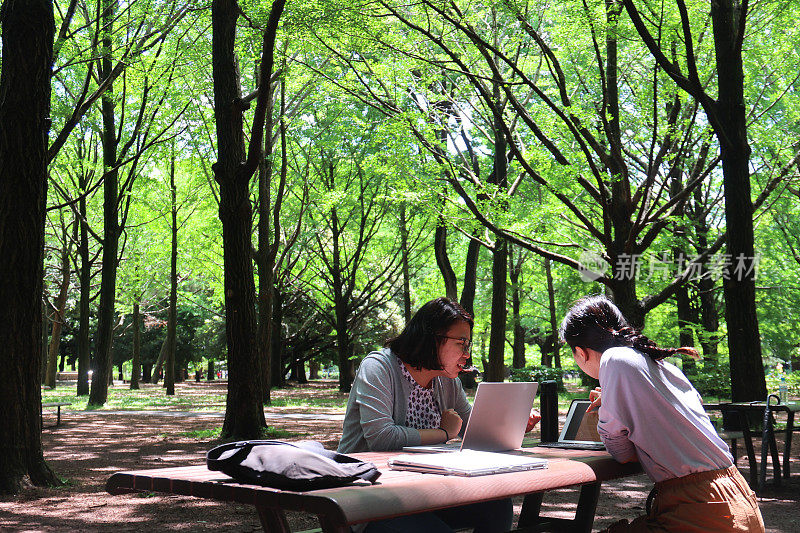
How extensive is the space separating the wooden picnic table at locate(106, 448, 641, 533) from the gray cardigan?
1.27 feet

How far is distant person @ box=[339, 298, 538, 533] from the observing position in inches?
131

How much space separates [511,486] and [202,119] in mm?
17071

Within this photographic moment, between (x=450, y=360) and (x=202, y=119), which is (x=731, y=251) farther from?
(x=202, y=119)

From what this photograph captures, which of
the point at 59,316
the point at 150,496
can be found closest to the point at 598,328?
the point at 150,496

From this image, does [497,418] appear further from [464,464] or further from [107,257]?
[107,257]

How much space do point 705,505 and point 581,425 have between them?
1053mm

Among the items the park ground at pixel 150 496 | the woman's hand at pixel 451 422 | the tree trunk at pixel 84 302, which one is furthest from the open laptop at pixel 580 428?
the tree trunk at pixel 84 302

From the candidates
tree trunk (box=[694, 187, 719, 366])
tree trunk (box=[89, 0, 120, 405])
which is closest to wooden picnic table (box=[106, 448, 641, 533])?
tree trunk (box=[89, 0, 120, 405])

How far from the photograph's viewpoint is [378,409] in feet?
11.0

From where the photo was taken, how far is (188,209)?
26562mm

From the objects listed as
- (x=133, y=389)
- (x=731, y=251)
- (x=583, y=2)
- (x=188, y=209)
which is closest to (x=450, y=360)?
(x=731, y=251)

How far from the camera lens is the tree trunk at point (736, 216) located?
10.3 meters

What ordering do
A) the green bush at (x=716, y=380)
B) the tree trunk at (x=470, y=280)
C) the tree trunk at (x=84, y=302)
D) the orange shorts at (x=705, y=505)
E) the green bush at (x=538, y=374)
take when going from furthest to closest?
the tree trunk at (x=470, y=280) → the green bush at (x=538, y=374) → the tree trunk at (x=84, y=302) → the green bush at (x=716, y=380) → the orange shorts at (x=705, y=505)

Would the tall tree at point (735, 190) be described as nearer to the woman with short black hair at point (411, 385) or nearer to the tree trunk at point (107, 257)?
the woman with short black hair at point (411, 385)
